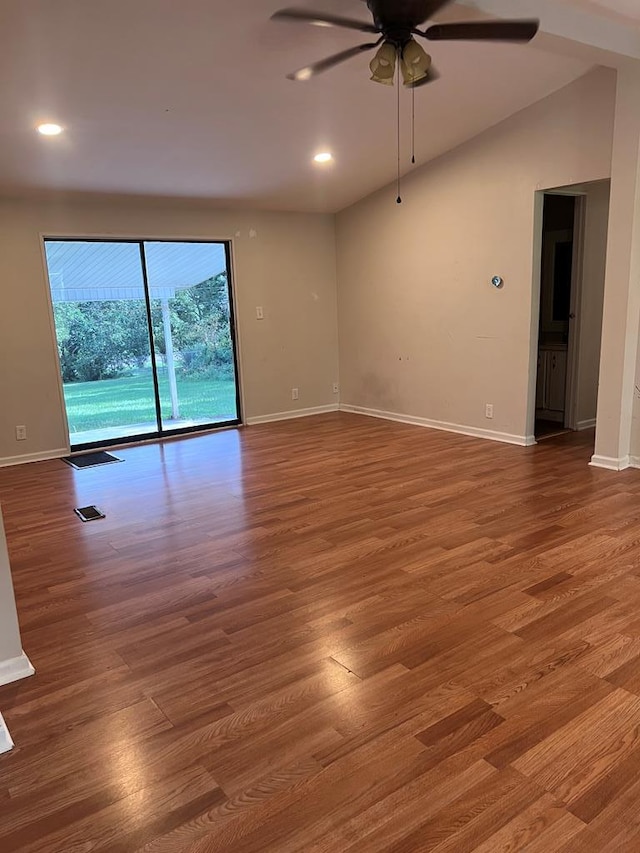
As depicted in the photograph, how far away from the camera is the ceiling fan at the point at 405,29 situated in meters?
2.78

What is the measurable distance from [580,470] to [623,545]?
1401mm

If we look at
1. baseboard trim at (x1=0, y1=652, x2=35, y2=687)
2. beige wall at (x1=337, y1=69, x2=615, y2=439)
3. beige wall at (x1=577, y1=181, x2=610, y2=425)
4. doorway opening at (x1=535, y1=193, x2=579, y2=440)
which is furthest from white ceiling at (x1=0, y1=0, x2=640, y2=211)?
baseboard trim at (x1=0, y1=652, x2=35, y2=687)

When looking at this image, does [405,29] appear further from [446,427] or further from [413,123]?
[446,427]

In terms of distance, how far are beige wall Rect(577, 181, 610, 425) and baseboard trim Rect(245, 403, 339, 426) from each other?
9.49ft

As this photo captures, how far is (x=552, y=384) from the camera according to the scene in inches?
234

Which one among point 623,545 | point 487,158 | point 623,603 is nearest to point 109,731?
point 623,603

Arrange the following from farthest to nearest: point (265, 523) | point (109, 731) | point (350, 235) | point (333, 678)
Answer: point (350, 235), point (265, 523), point (333, 678), point (109, 731)

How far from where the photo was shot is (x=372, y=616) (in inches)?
98.7

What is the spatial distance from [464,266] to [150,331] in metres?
3.15

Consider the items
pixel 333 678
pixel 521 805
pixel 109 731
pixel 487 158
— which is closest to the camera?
pixel 521 805

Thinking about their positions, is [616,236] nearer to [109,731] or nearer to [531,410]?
[531,410]

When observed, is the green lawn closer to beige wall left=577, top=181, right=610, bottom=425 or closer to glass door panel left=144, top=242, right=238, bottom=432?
glass door panel left=144, top=242, right=238, bottom=432

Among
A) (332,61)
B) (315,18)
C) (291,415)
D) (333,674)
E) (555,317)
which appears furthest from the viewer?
(291,415)

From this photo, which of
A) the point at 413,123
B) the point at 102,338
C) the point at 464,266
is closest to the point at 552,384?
the point at 464,266
